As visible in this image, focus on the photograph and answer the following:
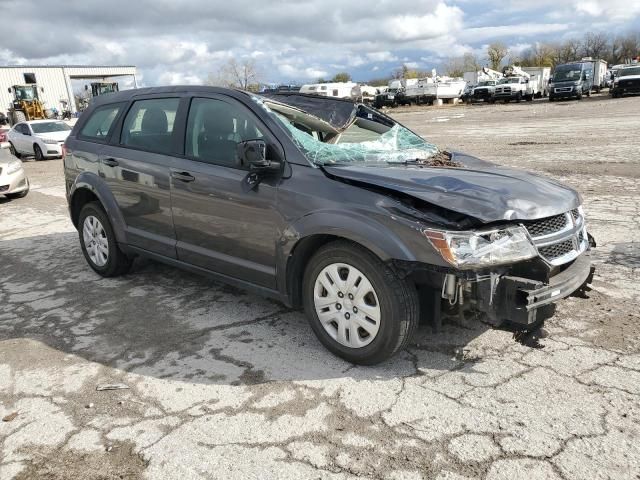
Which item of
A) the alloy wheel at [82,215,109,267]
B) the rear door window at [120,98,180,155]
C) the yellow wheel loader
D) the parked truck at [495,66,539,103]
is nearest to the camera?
the rear door window at [120,98,180,155]

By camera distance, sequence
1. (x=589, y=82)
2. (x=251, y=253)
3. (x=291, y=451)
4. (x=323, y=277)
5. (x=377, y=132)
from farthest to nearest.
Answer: (x=589, y=82) < (x=377, y=132) < (x=251, y=253) < (x=323, y=277) < (x=291, y=451)

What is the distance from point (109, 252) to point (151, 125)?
4.54 feet

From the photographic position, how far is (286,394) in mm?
3205

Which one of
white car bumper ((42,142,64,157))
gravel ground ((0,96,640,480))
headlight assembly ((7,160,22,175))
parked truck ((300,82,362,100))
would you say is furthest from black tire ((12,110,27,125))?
gravel ground ((0,96,640,480))

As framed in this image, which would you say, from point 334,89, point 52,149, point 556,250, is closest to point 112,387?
point 556,250

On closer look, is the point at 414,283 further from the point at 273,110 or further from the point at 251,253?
the point at 273,110

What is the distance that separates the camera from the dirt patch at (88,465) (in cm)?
261

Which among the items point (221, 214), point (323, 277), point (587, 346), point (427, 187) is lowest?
point (587, 346)

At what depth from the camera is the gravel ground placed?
2611mm

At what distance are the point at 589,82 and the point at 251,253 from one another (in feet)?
139

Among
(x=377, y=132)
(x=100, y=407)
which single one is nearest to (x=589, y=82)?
(x=377, y=132)

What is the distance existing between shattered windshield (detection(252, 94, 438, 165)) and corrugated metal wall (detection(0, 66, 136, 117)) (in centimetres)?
5959

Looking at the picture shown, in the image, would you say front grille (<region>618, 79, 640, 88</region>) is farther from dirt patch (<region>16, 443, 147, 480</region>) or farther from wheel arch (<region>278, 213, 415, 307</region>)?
dirt patch (<region>16, 443, 147, 480</region>)

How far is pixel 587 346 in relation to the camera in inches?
141
